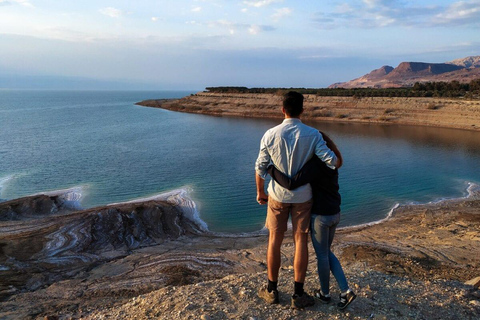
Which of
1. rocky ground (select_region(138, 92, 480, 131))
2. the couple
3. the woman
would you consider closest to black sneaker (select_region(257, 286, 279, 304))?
the couple

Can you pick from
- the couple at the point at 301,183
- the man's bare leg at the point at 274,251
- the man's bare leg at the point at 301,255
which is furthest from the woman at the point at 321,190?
the man's bare leg at the point at 274,251

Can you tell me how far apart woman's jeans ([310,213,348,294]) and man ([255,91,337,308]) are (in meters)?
0.13

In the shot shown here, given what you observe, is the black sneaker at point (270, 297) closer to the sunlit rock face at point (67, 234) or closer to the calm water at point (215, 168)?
the sunlit rock face at point (67, 234)

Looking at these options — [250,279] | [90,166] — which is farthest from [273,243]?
[90,166]

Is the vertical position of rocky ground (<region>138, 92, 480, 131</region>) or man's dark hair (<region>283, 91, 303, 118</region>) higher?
man's dark hair (<region>283, 91, 303, 118</region>)

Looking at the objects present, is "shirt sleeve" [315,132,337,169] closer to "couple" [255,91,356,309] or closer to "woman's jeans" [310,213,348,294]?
"couple" [255,91,356,309]

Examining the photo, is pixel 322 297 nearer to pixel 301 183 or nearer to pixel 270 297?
pixel 270 297

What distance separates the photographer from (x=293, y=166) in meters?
4.58

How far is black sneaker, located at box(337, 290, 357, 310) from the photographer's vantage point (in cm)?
487

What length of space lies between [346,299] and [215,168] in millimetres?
20798

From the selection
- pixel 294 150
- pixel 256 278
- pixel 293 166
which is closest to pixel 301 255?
pixel 293 166

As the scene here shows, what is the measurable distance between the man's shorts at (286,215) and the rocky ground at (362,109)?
49.7 metres

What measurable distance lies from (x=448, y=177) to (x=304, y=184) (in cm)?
2240

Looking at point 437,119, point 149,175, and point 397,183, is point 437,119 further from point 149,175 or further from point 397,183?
point 149,175
